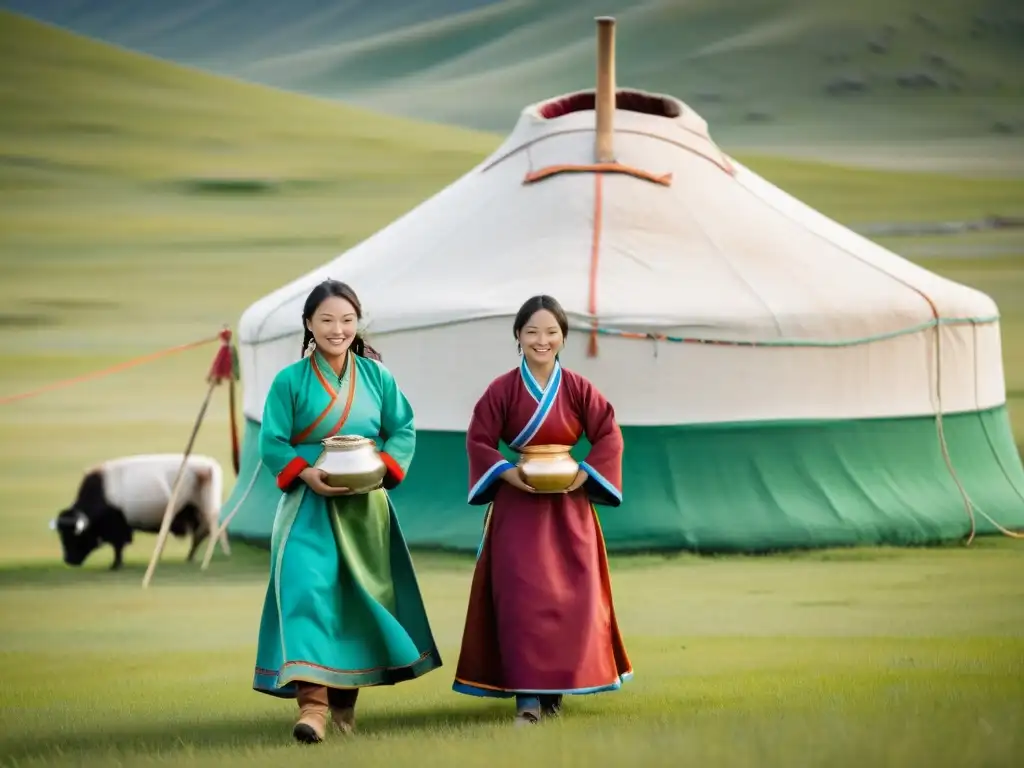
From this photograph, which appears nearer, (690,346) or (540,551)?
(540,551)

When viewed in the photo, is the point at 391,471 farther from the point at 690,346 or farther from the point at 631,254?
the point at 631,254

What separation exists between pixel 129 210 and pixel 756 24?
49.3 metres

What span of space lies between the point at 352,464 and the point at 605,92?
436 cm

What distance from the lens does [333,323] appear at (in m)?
4.46

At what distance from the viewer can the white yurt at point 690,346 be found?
7.84m

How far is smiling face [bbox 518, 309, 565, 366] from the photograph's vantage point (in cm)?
453

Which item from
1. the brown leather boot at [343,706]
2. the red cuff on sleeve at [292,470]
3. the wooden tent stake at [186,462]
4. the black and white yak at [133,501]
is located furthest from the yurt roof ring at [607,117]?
the brown leather boot at [343,706]

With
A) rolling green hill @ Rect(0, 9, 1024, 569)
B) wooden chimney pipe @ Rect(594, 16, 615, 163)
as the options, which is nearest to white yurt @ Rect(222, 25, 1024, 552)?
wooden chimney pipe @ Rect(594, 16, 615, 163)

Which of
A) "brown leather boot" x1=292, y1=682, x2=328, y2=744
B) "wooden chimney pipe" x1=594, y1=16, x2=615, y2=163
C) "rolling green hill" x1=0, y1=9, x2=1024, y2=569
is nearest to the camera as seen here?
"brown leather boot" x1=292, y1=682, x2=328, y2=744

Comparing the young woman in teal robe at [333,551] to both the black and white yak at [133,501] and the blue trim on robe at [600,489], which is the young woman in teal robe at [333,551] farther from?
the black and white yak at [133,501]

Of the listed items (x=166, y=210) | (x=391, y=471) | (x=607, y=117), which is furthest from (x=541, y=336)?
(x=166, y=210)

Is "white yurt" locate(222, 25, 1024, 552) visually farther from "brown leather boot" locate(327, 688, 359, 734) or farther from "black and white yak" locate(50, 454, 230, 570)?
"brown leather boot" locate(327, 688, 359, 734)

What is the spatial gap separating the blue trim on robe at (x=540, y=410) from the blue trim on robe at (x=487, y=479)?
0.23ft

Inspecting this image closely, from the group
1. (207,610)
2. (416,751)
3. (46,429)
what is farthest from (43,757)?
(46,429)
